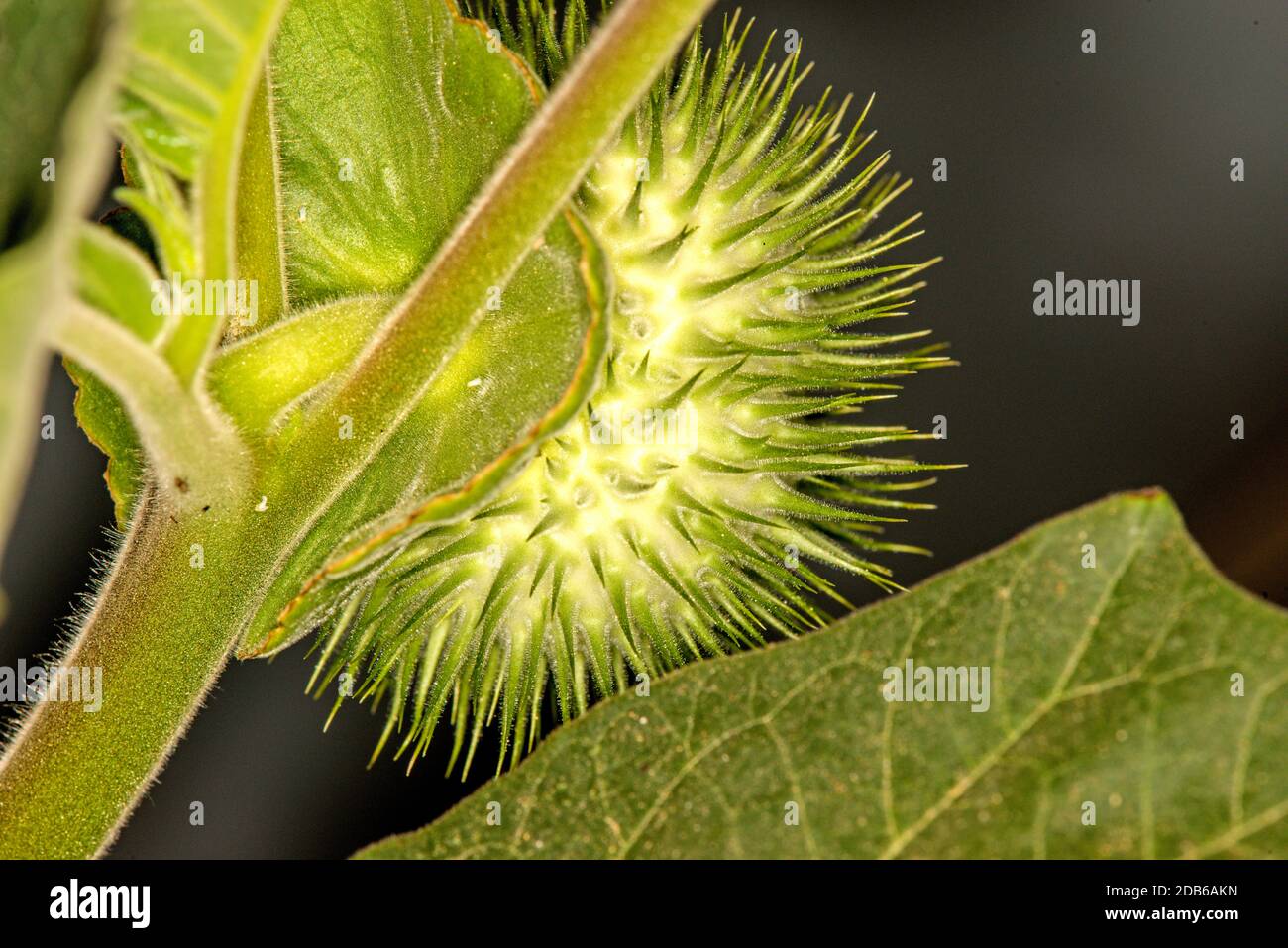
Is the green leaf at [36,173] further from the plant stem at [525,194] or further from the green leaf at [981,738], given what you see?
the green leaf at [981,738]

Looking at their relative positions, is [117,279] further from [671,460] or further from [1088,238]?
[1088,238]

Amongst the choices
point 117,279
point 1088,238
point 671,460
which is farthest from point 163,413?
point 1088,238

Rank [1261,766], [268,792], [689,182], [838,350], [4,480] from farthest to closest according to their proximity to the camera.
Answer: [268,792] < [838,350] < [689,182] < [1261,766] < [4,480]

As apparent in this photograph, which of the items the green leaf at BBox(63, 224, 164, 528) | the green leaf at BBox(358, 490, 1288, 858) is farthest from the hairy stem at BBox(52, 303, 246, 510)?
the green leaf at BBox(358, 490, 1288, 858)

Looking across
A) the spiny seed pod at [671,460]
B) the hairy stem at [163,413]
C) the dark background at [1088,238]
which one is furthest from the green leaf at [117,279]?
the dark background at [1088,238]
